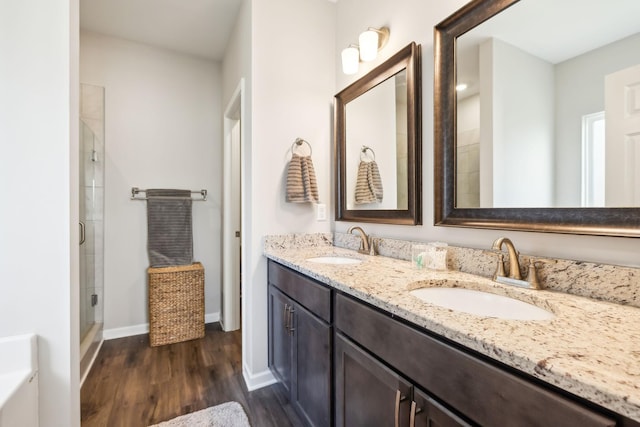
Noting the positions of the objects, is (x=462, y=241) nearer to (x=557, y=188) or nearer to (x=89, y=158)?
(x=557, y=188)

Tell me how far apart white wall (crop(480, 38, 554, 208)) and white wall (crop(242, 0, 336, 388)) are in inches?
45.4

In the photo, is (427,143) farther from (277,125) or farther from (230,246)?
(230,246)

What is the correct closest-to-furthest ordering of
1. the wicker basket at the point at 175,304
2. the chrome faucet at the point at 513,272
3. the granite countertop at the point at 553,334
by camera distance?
the granite countertop at the point at 553,334 → the chrome faucet at the point at 513,272 → the wicker basket at the point at 175,304

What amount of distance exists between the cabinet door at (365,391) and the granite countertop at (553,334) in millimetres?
205

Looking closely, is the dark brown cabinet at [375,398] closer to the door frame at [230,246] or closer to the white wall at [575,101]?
the white wall at [575,101]

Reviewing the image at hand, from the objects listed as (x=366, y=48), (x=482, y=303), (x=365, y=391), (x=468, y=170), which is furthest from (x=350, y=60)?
(x=365, y=391)

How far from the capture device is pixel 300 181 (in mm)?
1951

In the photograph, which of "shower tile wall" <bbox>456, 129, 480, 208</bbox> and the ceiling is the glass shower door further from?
"shower tile wall" <bbox>456, 129, 480, 208</bbox>

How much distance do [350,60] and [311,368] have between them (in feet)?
5.93

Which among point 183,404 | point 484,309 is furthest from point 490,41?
point 183,404

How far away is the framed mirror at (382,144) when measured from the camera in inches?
60.2

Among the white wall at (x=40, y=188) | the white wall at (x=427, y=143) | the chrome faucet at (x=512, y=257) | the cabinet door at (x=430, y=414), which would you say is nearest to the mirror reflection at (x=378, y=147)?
the white wall at (x=427, y=143)

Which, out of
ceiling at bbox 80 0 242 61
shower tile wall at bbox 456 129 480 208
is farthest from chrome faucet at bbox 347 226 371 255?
ceiling at bbox 80 0 242 61

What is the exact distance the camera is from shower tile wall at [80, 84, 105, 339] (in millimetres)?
2344
